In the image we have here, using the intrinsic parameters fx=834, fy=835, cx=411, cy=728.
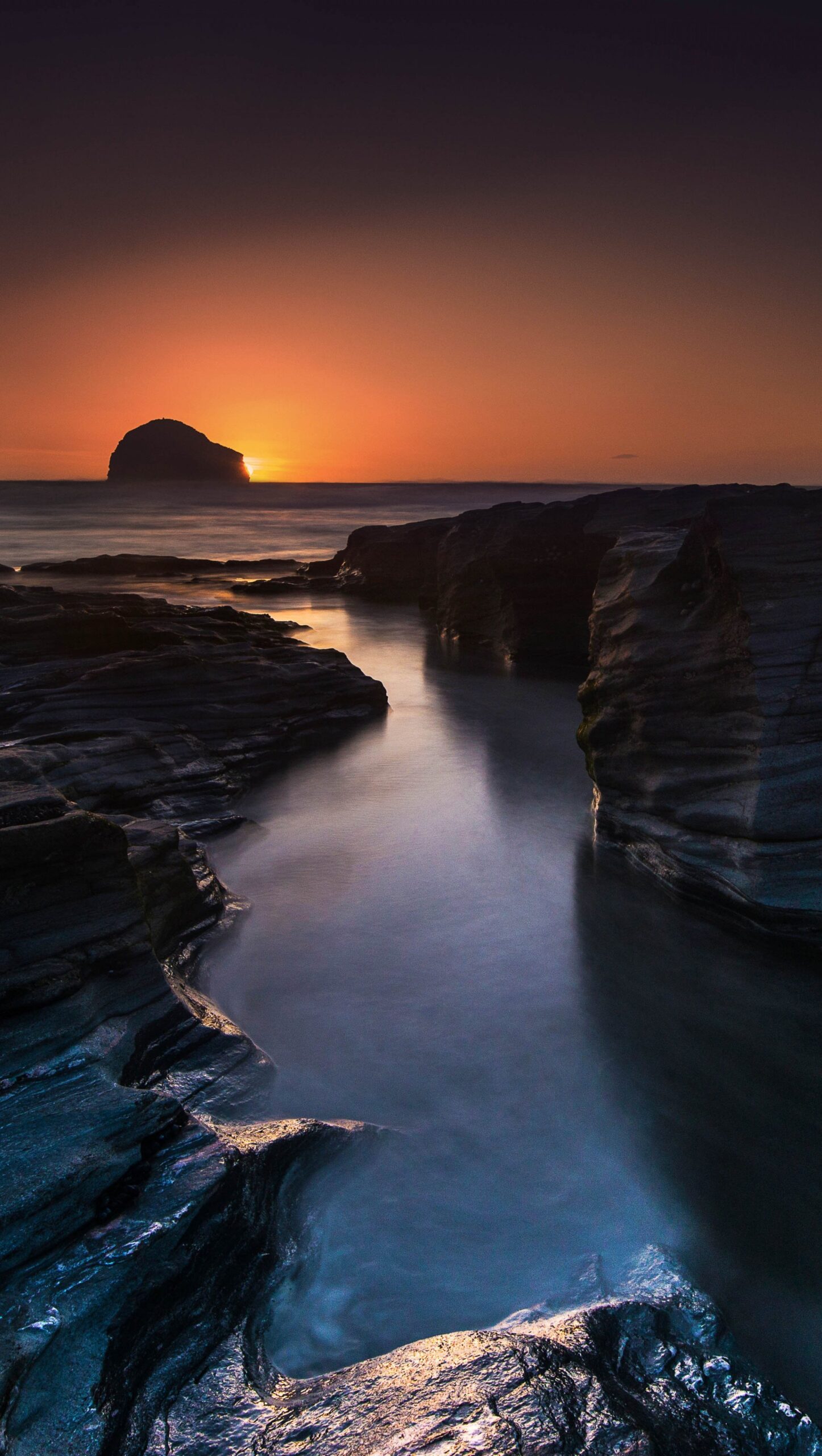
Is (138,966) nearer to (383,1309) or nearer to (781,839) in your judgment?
(383,1309)

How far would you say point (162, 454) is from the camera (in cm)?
14138

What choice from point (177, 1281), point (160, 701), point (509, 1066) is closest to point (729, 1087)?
point (509, 1066)

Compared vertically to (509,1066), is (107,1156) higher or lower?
higher

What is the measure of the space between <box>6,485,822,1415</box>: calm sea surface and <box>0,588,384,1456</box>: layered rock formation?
40cm

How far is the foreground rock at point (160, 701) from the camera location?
10.4 m

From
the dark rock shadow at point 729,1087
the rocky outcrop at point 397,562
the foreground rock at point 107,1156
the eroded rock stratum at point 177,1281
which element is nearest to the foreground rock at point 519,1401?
the eroded rock stratum at point 177,1281

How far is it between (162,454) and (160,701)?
14227 cm

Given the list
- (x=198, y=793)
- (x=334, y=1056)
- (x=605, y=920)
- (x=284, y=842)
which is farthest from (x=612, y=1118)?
(x=198, y=793)

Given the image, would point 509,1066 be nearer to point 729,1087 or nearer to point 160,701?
point 729,1087

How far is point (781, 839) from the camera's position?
7770mm

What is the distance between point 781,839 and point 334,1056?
451 centimetres

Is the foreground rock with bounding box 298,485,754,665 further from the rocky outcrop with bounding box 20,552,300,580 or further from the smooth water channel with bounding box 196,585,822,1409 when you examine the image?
the rocky outcrop with bounding box 20,552,300,580

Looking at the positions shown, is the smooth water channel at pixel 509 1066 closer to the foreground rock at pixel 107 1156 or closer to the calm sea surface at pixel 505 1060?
the calm sea surface at pixel 505 1060

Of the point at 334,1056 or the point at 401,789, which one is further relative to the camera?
the point at 401,789
